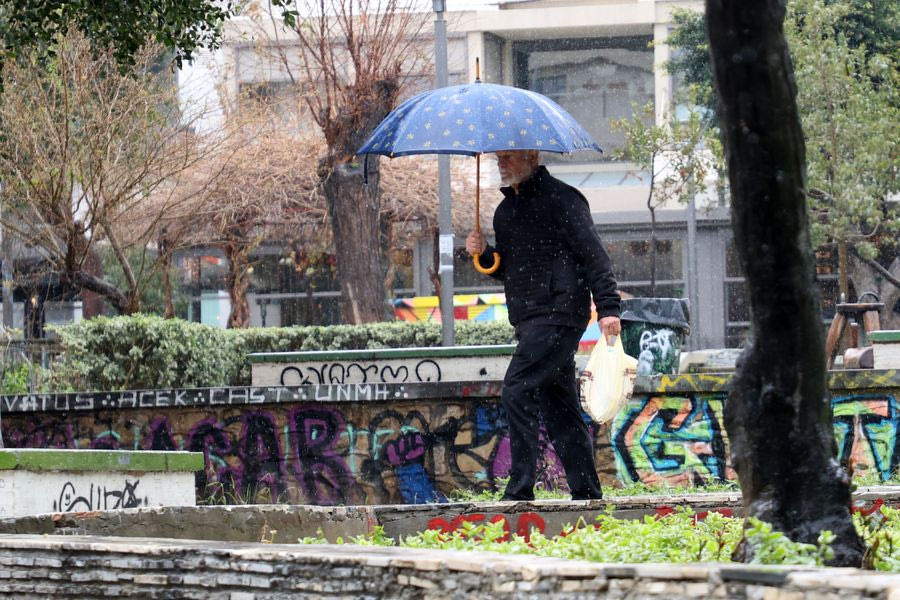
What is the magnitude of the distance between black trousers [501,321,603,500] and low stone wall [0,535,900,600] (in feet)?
8.28

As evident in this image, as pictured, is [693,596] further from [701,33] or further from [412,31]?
[701,33]

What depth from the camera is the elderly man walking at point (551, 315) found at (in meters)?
6.63

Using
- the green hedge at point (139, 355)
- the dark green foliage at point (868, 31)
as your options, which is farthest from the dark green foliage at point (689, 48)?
the green hedge at point (139, 355)

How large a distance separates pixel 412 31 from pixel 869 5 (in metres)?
10.6

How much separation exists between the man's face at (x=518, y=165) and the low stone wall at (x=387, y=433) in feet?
11.5

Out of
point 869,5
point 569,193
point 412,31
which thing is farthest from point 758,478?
point 869,5

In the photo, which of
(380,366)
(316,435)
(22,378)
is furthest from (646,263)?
(316,435)

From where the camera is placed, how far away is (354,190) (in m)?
19.2

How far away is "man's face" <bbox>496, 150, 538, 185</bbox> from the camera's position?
7012 millimetres

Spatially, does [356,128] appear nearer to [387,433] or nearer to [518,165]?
[387,433]

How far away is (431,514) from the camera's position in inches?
241

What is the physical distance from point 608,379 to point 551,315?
0.52 metres

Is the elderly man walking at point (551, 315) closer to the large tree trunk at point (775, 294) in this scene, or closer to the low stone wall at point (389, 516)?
the low stone wall at point (389, 516)

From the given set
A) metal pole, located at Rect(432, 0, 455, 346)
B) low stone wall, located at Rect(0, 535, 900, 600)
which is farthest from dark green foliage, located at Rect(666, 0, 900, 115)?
low stone wall, located at Rect(0, 535, 900, 600)
